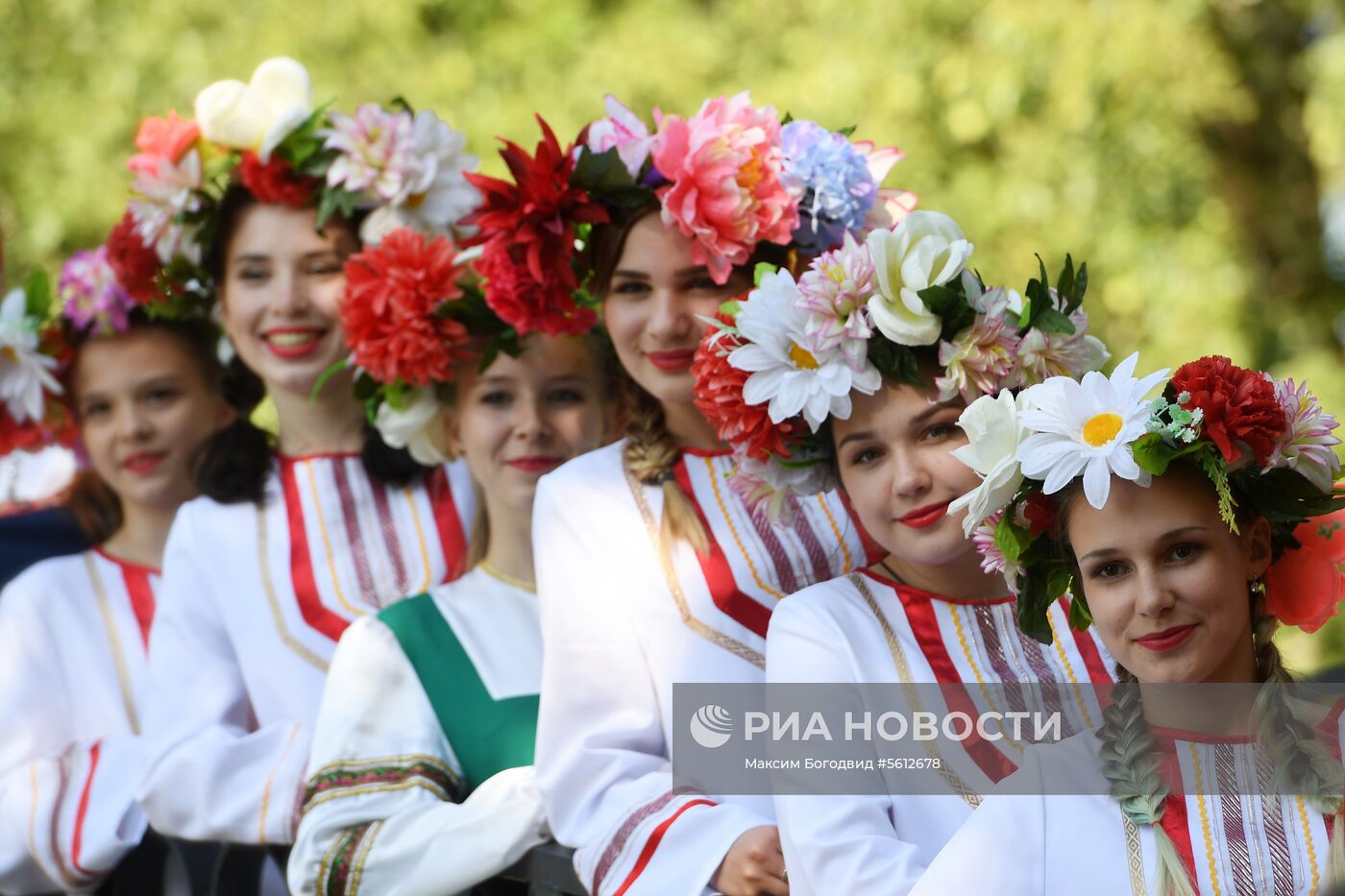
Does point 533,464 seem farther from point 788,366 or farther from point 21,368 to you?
point 21,368

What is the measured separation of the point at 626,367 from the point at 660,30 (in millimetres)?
4714

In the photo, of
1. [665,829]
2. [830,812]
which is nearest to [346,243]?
[665,829]

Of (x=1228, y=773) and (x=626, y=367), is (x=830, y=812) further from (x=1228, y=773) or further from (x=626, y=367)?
(x=626, y=367)

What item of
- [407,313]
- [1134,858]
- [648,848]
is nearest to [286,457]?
[407,313]

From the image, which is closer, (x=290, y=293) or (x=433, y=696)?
(x=433, y=696)

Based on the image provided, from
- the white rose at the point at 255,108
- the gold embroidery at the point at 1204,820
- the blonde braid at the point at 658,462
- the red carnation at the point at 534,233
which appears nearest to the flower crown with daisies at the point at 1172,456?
the gold embroidery at the point at 1204,820

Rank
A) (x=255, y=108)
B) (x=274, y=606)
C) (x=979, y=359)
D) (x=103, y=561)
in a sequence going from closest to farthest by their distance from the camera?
1. (x=979, y=359)
2. (x=274, y=606)
3. (x=255, y=108)
4. (x=103, y=561)

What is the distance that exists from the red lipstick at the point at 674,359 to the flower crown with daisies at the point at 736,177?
146 mm

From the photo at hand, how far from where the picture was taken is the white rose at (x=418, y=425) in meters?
3.73

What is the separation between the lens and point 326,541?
13.2ft

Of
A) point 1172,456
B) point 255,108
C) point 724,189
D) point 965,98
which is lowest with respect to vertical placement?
point 1172,456

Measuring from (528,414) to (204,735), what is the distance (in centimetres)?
96

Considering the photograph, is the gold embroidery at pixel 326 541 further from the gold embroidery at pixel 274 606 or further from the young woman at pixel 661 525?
the young woman at pixel 661 525

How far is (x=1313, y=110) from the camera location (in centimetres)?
707
